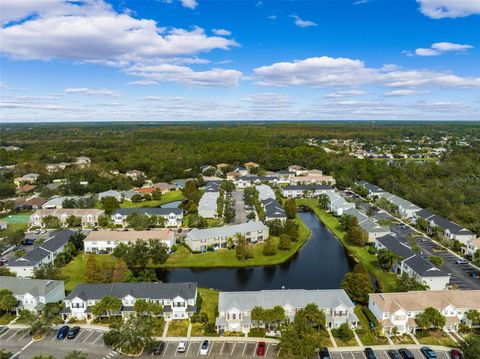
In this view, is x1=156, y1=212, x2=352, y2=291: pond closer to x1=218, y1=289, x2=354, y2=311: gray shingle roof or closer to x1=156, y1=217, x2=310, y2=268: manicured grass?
x1=156, y1=217, x2=310, y2=268: manicured grass

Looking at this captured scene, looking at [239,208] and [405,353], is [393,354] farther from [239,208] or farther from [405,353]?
[239,208]

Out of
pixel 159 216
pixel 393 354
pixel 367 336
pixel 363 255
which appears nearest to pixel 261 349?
pixel 367 336

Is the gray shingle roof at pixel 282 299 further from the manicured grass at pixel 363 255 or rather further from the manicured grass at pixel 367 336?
the manicured grass at pixel 363 255

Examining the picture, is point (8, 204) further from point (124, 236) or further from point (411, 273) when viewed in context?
point (411, 273)

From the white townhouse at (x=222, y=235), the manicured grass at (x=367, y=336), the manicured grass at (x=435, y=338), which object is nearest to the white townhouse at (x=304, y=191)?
the white townhouse at (x=222, y=235)

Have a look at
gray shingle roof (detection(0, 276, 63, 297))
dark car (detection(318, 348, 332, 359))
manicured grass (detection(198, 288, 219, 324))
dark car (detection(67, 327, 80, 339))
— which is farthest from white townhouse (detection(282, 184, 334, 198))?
dark car (detection(67, 327, 80, 339))

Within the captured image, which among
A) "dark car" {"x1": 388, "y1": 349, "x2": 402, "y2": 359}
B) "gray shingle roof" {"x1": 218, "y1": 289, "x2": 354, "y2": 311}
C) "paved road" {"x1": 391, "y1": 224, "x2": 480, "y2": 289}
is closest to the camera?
"dark car" {"x1": 388, "y1": 349, "x2": 402, "y2": 359}
